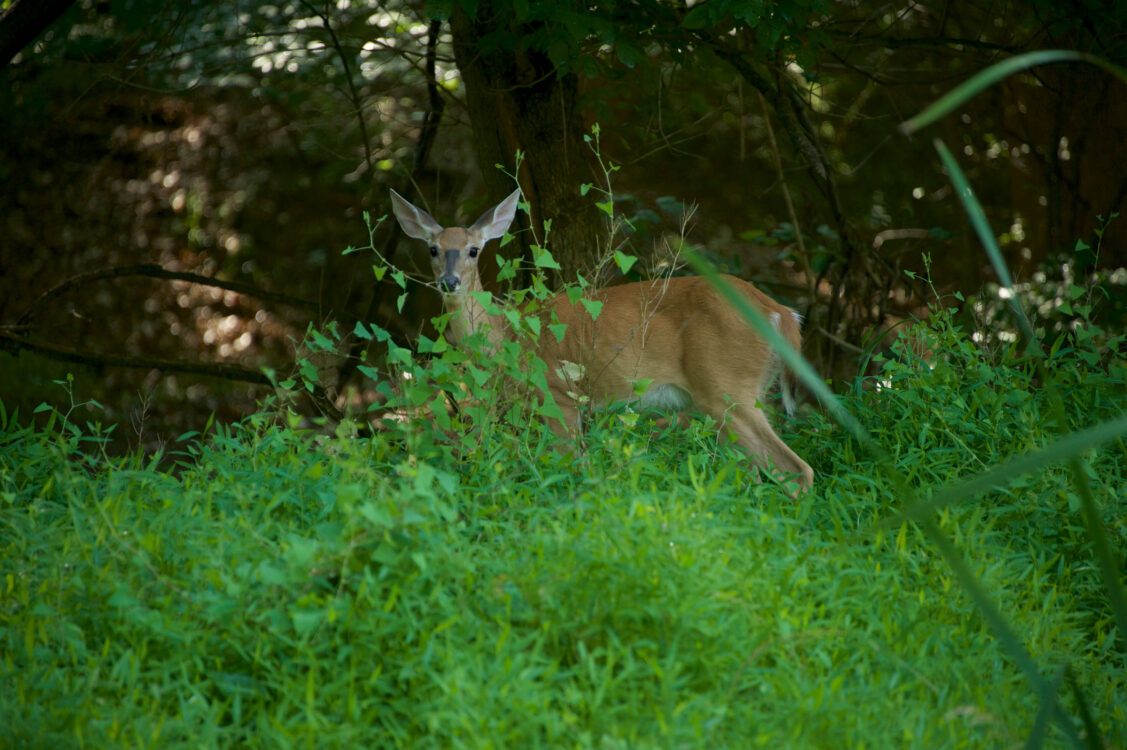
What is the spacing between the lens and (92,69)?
682cm

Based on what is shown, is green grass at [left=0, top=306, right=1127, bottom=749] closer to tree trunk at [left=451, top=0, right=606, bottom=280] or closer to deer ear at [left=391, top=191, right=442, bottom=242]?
deer ear at [left=391, top=191, right=442, bottom=242]

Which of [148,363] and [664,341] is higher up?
[664,341]

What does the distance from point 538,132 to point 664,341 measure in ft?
4.74

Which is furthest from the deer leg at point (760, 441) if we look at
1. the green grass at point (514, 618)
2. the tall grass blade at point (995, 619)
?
the tall grass blade at point (995, 619)

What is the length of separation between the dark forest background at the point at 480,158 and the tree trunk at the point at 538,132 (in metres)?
0.01

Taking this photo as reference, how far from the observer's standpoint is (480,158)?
6332mm

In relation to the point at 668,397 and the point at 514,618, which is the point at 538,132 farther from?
the point at 514,618

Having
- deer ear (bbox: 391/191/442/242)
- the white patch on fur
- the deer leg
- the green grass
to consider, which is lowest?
the white patch on fur

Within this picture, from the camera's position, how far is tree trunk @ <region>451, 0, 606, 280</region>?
6039 millimetres

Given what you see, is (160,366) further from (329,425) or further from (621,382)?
(621,382)

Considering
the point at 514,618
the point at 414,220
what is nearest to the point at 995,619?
the point at 514,618

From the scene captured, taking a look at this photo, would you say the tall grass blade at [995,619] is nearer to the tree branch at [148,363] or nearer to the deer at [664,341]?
the deer at [664,341]

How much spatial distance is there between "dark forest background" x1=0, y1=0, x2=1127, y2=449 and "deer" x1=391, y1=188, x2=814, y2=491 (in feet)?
1.52

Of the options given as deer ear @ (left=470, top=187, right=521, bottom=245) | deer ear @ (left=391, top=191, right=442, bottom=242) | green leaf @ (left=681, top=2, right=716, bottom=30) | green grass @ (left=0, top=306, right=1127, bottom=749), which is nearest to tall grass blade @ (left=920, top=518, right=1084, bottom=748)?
green grass @ (left=0, top=306, right=1127, bottom=749)
